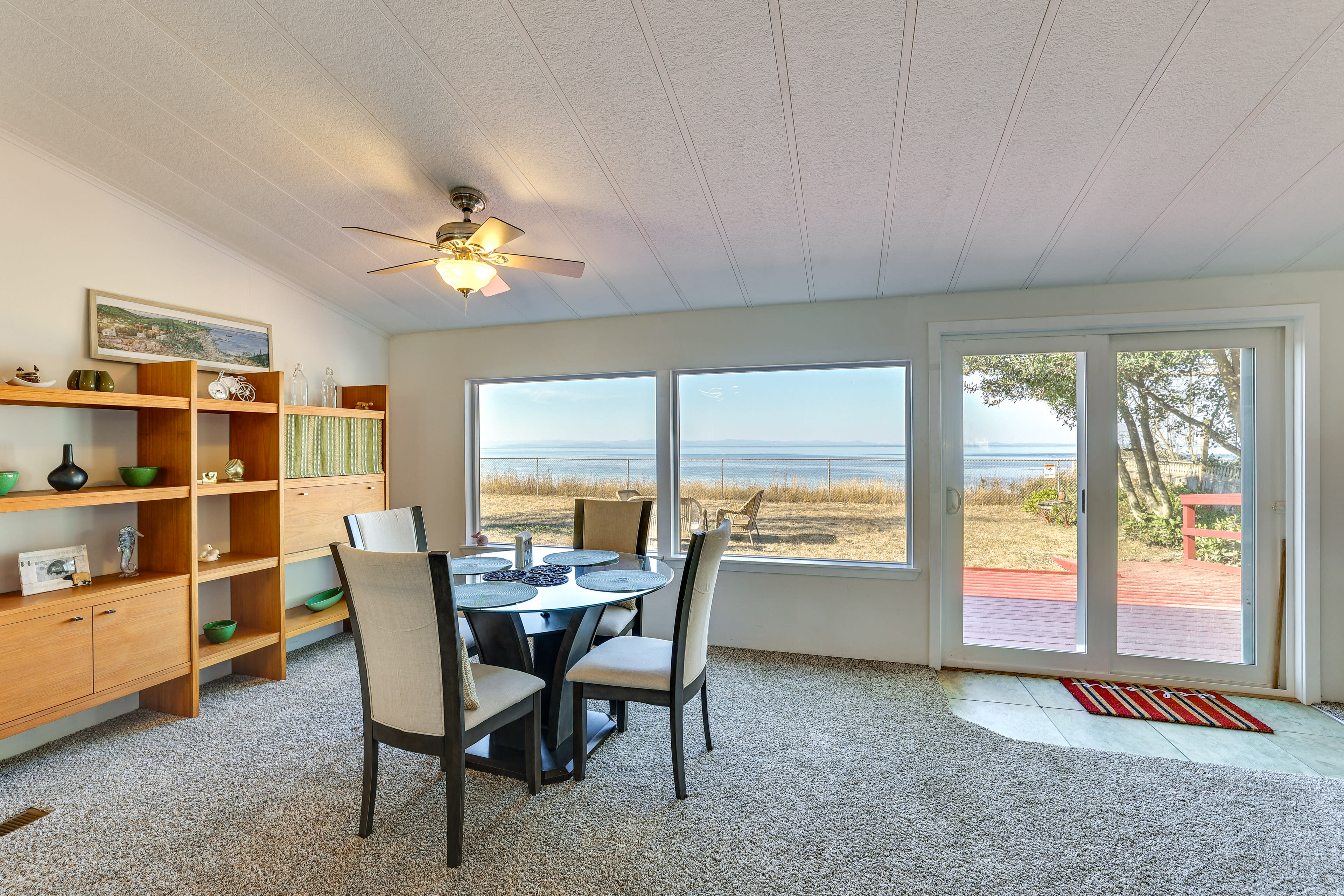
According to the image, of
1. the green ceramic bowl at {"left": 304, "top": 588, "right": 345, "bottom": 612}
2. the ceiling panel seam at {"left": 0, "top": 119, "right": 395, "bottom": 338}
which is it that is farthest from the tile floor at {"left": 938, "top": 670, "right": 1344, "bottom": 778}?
the ceiling panel seam at {"left": 0, "top": 119, "right": 395, "bottom": 338}

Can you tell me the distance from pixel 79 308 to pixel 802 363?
3.79m

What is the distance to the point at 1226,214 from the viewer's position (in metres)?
2.59

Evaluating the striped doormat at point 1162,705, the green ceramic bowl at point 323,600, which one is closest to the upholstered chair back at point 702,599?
the striped doormat at point 1162,705

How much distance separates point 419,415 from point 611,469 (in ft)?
5.24

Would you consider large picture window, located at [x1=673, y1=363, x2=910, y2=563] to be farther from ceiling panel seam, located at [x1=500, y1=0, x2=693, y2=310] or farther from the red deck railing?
the red deck railing

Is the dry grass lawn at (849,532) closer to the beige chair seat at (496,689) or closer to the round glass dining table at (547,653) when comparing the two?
the round glass dining table at (547,653)

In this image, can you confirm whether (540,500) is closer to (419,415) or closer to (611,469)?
(611,469)

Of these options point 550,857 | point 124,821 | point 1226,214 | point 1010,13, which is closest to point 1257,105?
point 1226,214

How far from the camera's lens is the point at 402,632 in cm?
193

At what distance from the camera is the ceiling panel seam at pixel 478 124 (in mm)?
1824

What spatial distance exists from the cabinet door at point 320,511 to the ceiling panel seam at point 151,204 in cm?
128

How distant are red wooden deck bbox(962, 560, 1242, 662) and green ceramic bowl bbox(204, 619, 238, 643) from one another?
4201mm

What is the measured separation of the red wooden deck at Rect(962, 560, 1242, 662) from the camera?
10.9ft

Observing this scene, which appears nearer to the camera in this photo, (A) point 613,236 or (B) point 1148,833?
(B) point 1148,833
